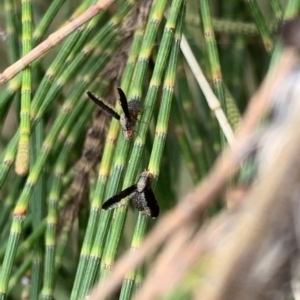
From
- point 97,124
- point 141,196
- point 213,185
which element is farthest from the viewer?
point 97,124

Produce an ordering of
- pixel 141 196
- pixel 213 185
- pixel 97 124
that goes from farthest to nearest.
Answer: pixel 97 124 < pixel 141 196 < pixel 213 185

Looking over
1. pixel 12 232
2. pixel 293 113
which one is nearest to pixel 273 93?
pixel 293 113

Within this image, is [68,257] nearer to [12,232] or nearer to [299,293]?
[12,232]

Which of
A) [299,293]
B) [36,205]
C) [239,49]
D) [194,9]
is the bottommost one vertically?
[299,293]

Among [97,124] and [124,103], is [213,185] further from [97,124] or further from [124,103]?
[97,124]

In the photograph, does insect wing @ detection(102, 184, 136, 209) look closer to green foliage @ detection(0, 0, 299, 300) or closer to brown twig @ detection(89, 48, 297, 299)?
green foliage @ detection(0, 0, 299, 300)

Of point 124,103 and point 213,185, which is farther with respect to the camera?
point 124,103

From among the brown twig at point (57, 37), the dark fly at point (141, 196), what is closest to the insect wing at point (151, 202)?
the dark fly at point (141, 196)

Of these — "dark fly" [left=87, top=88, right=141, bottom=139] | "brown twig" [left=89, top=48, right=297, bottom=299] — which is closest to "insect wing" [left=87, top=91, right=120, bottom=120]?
"dark fly" [left=87, top=88, right=141, bottom=139]

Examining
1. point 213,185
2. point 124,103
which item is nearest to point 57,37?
point 124,103
